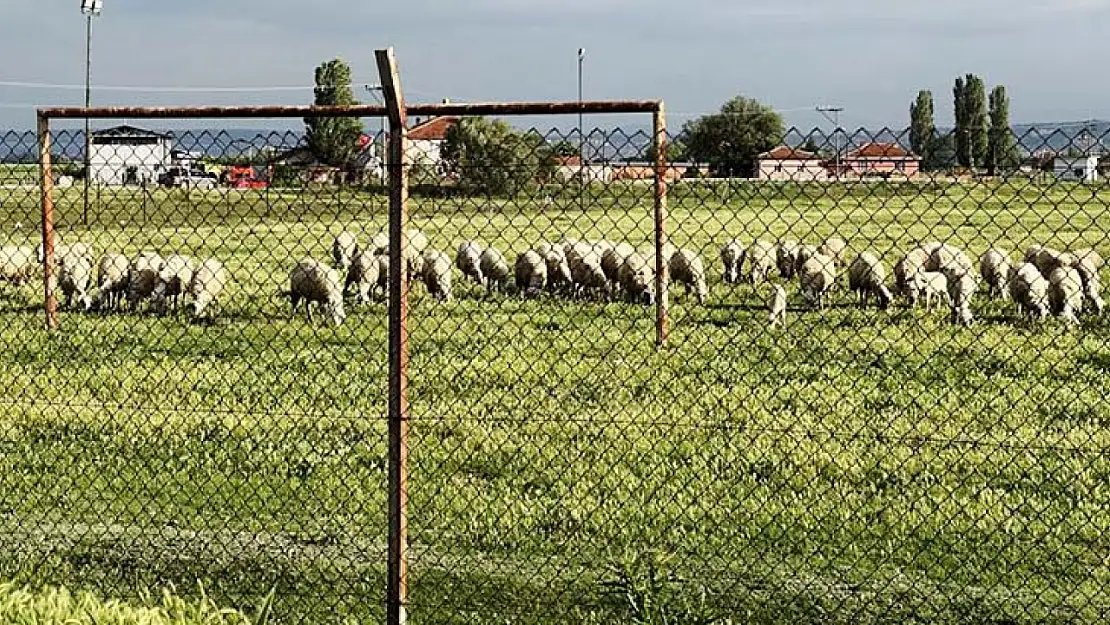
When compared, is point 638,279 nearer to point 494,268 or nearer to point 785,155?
point 494,268

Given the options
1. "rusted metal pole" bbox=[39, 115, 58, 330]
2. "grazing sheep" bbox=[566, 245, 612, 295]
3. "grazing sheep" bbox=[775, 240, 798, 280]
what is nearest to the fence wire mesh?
"rusted metal pole" bbox=[39, 115, 58, 330]

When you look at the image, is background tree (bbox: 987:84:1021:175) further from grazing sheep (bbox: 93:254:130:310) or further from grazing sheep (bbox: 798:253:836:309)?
grazing sheep (bbox: 93:254:130:310)

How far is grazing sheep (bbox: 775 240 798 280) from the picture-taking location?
842 inches

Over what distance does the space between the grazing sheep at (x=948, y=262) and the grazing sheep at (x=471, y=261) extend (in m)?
6.02

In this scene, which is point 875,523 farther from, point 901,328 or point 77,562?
point 901,328

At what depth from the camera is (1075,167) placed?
627 centimetres

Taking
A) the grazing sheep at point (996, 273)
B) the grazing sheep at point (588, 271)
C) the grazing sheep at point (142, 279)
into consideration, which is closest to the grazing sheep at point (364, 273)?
the grazing sheep at point (142, 279)

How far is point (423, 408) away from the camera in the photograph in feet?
38.6

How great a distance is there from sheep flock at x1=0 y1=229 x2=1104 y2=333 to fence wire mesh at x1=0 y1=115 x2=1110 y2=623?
26cm

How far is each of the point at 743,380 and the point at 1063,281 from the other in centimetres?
593

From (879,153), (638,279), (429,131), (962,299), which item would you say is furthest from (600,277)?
(429,131)

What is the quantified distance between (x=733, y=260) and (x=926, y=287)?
4242 millimetres

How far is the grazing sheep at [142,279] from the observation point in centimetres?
1833

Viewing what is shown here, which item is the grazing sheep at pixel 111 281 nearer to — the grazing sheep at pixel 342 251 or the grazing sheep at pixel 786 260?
the grazing sheep at pixel 342 251
